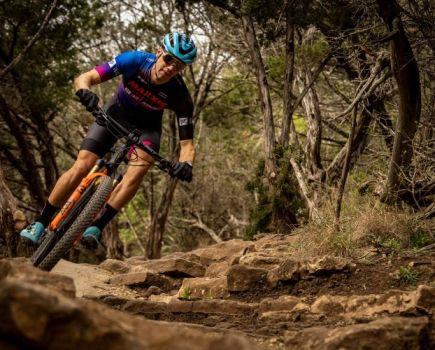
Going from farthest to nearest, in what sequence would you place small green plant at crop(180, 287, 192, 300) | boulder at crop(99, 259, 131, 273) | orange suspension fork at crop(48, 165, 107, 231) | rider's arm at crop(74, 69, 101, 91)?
boulder at crop(99, 259, 131, 273), small green plant at crop(180, 287, 192, 300), rider's arm at crop(74, 69, 101, 91), orange suspension fork at crop(48, 165, 107, 231)

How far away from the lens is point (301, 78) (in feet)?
47.0

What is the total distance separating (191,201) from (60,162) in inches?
230

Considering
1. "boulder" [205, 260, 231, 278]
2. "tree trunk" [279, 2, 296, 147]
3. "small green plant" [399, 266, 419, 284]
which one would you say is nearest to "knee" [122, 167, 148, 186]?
"boulder" [205, 260, 231, 278]

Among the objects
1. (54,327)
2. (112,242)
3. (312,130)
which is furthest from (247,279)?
(112,242)

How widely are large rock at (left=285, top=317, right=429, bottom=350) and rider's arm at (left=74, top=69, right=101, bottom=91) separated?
320 centimetres

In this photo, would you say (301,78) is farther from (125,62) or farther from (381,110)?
(125,62)

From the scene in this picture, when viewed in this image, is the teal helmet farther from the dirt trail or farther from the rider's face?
the dirt trail

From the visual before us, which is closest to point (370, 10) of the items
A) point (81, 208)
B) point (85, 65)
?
point (81, 208)

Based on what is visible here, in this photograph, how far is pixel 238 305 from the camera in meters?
5.36

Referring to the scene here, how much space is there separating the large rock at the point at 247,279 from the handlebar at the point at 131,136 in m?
1.37

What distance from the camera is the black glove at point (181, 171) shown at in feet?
18.4

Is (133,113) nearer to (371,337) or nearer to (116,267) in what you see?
(371,337)

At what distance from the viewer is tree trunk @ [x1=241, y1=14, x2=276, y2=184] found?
10.9 metres

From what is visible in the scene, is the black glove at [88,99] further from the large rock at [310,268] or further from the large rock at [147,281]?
the large rock at [147,281]
